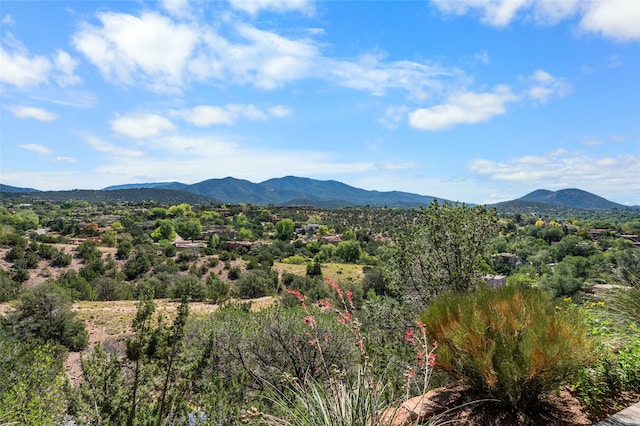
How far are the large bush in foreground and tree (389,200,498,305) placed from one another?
2945mm

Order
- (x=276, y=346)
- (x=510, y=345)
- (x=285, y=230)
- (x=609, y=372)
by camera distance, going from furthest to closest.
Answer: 1. (x=285, y=230)
2. (x=276, y=346)
3. (x=609, y=372)
4. (x=510, y=345)

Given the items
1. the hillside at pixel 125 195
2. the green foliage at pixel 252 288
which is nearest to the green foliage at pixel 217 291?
the green foliage at pixel 252 288

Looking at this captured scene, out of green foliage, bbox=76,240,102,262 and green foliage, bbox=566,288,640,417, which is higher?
green foliage, bbox=566,288,640,417

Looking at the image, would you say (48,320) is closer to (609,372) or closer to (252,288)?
(252,288)

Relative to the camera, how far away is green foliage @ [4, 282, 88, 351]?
17.6 metres

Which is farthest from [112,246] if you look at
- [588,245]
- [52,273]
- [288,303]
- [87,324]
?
[588,245]

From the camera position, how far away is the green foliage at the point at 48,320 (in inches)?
691

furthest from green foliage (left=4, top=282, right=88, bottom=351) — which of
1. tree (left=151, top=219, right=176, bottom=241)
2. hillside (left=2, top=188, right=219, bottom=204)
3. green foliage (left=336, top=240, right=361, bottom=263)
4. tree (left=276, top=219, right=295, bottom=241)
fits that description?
hillside (left=2, top=188, right=219, bottom=204)

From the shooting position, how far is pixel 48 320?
18094 mm

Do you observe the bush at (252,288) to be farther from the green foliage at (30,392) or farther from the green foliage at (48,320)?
the green foliage at (30,392)

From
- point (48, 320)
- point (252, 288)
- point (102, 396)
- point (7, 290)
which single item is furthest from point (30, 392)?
point (252, 288)

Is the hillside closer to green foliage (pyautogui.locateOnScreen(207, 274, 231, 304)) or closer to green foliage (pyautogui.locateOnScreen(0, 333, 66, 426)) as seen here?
green foliage (pyautogui.locateOnScreen(207, 274, 231, 304))

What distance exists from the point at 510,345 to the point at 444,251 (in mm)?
3780

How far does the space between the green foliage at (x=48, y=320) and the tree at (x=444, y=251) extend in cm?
1800
